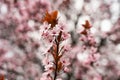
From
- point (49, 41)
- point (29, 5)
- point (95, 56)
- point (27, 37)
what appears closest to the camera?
point (49, 41)

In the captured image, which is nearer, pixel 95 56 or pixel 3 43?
pixel 95 56

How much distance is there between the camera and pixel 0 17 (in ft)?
37.8

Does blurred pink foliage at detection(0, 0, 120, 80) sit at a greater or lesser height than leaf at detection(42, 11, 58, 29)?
greater

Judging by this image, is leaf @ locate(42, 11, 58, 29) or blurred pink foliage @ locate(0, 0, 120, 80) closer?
leaf @ locate(42, 11, 58, 29)

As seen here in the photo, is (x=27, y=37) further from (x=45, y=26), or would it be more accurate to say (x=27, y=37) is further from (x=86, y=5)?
(x=45, y=26)

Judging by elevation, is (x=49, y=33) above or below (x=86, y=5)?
below

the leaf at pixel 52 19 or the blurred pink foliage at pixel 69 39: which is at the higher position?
the blurred pink foliage at pixel 69 39

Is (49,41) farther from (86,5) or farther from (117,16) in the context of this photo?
(117,16)

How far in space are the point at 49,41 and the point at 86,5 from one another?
6.82 m

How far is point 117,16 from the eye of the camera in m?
11.3

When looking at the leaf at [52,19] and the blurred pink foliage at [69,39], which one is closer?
the leaf at [52,19]

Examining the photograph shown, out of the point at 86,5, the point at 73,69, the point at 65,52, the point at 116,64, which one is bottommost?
the point at 65,52

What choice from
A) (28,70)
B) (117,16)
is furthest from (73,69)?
(117,16)

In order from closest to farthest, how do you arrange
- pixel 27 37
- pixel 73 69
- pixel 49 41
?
1. pixel 49 41
2. pixel 73 69
3. pixel 27 37
